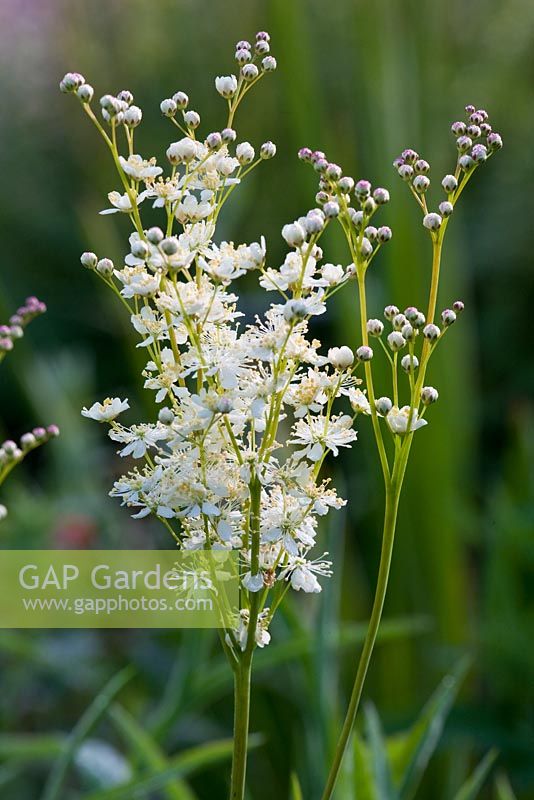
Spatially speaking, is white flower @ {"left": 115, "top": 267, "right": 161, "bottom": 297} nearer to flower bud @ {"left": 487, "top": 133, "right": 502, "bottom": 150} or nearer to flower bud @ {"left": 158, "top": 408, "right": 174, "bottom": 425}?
flower bud @ {"left": 158, "top": 408, "right": 174, "bottom": 425}

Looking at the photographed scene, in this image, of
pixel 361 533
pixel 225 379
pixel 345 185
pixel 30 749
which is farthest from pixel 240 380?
pixel 361 533

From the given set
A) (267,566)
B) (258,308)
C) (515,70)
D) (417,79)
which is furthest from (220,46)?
(267,566)

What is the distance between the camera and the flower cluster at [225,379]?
1.74 feet

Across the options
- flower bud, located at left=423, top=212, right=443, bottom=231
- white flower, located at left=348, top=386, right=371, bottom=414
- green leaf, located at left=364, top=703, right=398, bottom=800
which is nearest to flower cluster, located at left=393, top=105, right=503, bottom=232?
flower bud, located at left=423, top=212, right=443, bottom=231

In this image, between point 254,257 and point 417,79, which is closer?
point 254,257

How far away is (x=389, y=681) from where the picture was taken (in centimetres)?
171

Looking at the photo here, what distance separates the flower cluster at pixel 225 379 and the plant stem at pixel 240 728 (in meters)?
0.01

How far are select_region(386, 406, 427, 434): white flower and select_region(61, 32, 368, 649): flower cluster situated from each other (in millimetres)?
20

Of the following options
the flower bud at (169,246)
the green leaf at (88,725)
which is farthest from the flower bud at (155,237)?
the green leaf at (88,725)

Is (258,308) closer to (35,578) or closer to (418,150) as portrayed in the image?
(418,150)

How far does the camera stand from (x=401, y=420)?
0.56 metres

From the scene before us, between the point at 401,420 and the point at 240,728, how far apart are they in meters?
0.19

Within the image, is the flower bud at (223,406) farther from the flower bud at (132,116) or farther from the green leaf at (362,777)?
the green leaf at (362,777)

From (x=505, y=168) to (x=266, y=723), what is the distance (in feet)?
7.13
